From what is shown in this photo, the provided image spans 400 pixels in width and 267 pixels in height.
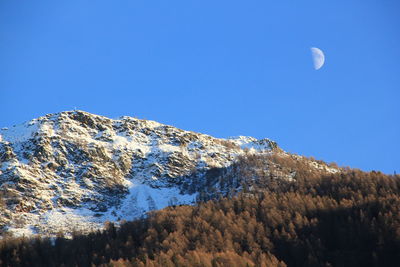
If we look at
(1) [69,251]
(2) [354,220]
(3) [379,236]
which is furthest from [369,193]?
(1) [69,251]

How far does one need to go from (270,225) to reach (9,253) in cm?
11934

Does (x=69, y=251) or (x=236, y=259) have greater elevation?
(x=69, y=251)

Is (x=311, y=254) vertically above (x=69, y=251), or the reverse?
(x=69, y=251)

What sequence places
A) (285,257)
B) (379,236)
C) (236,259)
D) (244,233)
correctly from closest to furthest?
(236,259), (379,236), (285,257), (244,233)

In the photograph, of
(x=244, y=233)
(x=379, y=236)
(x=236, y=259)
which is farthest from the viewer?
(x=244, y=233)

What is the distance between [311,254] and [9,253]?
13427 cm

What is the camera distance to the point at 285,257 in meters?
162

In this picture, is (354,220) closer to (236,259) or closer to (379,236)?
(379,236)

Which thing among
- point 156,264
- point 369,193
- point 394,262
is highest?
point 369,193

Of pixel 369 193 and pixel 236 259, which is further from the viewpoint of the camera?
pixel 369 193

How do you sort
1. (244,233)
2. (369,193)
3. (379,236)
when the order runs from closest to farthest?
(379,236) → (244,233) → (369,193)

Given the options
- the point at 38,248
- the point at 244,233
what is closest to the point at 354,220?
the point at 244,233

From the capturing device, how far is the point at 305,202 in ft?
646

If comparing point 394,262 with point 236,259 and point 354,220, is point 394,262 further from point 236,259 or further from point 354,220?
point 236,259
